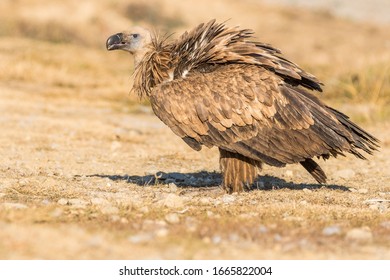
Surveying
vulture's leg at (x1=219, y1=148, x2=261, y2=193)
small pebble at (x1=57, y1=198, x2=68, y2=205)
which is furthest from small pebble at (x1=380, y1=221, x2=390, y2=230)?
small pebble at (x1=57, y1=198, x2=68, y2=205)

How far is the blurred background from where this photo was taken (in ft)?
60.7

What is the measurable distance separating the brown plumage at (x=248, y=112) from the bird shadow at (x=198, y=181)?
3.08ft

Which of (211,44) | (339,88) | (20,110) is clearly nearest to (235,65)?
(211,44)

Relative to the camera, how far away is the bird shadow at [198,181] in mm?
9844

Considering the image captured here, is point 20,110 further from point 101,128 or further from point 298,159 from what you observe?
point 298,159

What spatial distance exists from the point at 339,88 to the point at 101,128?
6.74 m

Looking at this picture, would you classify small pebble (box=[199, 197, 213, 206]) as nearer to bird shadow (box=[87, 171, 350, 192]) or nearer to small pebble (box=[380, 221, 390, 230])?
bird shadow (box=[87, 171, 350, 192])

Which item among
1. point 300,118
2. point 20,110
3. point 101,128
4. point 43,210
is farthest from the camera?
point 20,110

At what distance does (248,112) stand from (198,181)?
205 cm

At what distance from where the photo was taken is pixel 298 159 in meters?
8.64

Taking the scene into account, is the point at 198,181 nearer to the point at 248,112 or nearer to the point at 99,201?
the point at 248,112

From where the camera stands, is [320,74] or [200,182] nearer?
[200,182]

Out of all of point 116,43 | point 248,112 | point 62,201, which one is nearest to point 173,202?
point 62,201

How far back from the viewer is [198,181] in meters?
10.3
